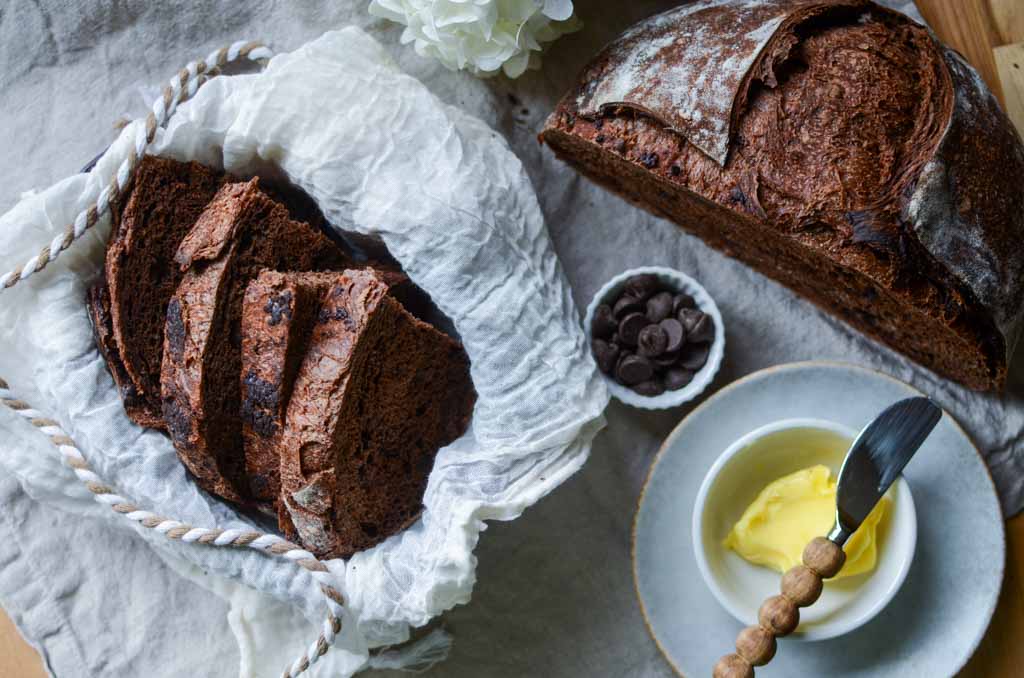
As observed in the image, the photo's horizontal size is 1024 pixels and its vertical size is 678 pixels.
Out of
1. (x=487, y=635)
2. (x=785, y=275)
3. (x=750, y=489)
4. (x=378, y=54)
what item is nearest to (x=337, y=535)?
(x=487, y=635)

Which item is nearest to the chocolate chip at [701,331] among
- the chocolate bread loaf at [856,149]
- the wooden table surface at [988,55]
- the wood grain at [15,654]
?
the chocolate bread loaf at [856,149]

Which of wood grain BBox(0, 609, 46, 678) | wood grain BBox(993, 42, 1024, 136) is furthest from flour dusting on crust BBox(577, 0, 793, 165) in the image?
wood grain BBox(0, 609, 46, 678)

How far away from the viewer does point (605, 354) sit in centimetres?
Answer: 240

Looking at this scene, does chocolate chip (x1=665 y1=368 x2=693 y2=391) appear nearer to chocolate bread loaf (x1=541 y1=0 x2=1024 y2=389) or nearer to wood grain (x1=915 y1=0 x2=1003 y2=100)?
chocolate bread loaf (x1=541 y1=0 x2=1024 y2=389)

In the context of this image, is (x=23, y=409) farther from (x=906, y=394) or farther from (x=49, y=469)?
(x=906, y=394)

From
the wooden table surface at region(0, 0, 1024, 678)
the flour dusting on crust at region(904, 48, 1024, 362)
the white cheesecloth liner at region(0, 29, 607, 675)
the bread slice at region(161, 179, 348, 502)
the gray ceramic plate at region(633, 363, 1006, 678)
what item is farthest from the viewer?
the wooden table surface at region(0, 0, 1024, 678)

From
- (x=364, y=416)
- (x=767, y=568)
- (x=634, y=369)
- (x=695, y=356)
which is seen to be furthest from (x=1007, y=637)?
(x=364, y=416)

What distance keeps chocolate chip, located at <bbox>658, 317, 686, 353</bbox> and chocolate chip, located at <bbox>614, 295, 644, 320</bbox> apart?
0.33ft

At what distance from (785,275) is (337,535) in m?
1.38

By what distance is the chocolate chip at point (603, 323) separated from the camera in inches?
95.0

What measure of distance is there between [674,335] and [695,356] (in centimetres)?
10

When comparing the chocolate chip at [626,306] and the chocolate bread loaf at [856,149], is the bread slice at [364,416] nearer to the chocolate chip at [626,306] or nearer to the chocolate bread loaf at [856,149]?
the chocolate chip at [626,306]

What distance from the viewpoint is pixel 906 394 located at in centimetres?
236

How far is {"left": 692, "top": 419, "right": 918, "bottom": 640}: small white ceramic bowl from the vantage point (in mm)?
2191
